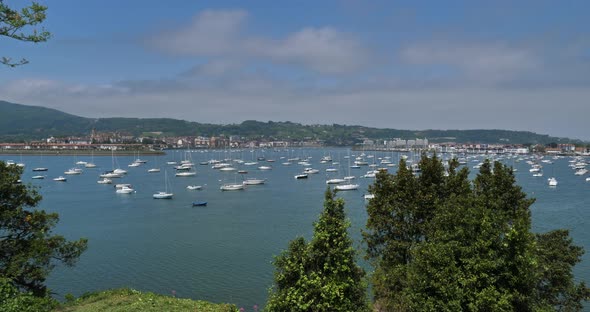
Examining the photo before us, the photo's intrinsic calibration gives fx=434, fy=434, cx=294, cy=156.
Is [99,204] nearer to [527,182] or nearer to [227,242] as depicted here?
[227,242]

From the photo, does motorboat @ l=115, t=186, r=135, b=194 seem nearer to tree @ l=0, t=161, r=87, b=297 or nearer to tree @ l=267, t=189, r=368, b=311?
tree @ l=0, t=161, r=87, b=297

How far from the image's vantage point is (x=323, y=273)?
8.31 metres

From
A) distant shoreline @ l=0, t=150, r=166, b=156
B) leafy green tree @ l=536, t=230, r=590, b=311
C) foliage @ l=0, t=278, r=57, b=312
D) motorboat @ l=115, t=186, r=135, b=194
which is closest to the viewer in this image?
foliage @ l=0, t=278, r=57, b=312

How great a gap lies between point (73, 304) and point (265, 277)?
1134cm

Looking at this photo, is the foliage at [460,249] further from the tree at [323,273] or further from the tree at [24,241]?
the tree at [24,241]

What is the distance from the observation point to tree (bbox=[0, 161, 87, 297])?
475 inches

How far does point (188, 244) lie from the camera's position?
31.3 metres

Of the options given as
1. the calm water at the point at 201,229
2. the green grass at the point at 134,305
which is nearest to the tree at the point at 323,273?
the green grass at the point at 134,305

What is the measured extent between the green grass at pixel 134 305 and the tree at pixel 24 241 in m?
1.23

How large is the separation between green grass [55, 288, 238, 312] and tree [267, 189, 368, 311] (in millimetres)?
3116

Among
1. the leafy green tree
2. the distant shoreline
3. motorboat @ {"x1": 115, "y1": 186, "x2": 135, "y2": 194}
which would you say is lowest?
motorboat @ {"x1": 115, "y1": 186, "x2": 135, "y2": 194}

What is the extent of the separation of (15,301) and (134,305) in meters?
2.87

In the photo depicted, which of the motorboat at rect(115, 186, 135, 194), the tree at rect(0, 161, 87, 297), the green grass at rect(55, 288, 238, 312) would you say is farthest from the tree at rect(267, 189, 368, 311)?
the motorboat at rect(115, 186, 135, 194)

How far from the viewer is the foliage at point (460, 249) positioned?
9211mm
